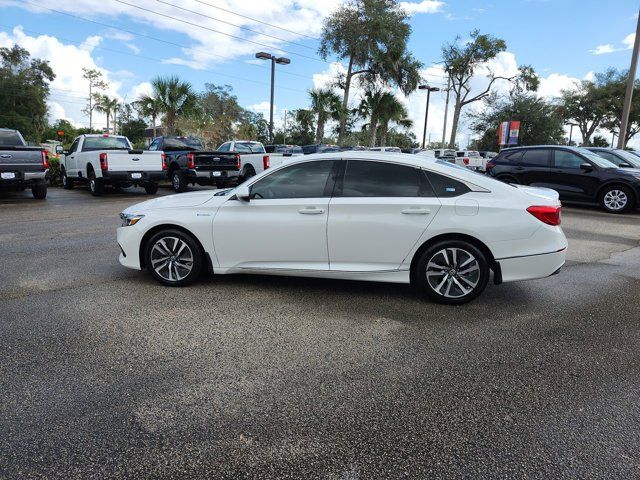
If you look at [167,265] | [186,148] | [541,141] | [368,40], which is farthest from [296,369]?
[541,141]

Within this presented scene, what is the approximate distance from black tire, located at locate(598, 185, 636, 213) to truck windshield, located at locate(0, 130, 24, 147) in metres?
15.6

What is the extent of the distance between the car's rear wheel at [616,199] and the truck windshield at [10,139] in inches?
615

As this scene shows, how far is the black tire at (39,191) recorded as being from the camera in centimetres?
1323

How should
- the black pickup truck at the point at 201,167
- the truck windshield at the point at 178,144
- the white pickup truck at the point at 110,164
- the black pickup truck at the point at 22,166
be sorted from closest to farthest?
the black pickup truck at the point at 22,166
the white pickup truck at the point at 110,164
the black pickup truck at the point at 201,167
the truck windshield at the point at 178,144

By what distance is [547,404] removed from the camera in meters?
3.03

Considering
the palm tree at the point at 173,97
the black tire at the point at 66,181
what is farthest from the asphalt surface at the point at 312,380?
the palm tree at the point at 173,97

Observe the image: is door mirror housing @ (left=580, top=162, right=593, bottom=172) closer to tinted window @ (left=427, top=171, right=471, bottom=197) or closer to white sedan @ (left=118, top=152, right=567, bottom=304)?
white sedan @ (left=118, top=152, right=567, bottom=304)

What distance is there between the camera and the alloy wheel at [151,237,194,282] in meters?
5.25

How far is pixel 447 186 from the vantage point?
4.80 meters

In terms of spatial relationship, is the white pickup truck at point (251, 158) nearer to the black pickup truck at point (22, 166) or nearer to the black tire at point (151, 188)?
the black tire at point (151, 188)

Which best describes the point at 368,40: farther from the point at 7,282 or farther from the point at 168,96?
the point at 7,282

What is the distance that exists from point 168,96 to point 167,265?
24959mm

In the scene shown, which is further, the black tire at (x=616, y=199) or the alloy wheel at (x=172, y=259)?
the black tire at (x=616, y=199)

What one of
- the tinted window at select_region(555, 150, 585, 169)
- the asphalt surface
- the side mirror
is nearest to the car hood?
the side mirror
